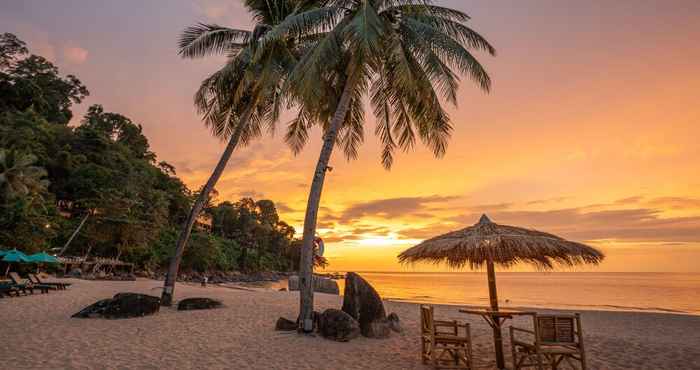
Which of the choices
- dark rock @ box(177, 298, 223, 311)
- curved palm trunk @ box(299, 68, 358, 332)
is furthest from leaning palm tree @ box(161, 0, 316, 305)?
curved palm trunk @ box(299, 68, 358, 332)

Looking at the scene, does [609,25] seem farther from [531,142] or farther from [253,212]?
[253,212]

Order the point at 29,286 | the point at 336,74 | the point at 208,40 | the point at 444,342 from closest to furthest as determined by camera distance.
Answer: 1. the point at 444,342
2. the point at 336,74
3. the point at 208,40
4. the point at 29,286

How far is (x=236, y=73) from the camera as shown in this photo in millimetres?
12117

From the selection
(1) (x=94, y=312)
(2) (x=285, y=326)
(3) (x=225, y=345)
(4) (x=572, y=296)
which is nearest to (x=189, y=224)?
(1) (x=94, y=312)

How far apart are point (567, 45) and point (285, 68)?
1040cm

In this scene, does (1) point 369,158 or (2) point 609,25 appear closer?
(2) point 609,25

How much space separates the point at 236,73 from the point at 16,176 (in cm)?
2180

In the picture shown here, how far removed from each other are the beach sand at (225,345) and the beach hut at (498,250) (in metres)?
1.60

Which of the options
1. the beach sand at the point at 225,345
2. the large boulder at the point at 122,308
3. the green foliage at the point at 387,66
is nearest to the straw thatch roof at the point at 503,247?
the beach sand at the point at 225,345

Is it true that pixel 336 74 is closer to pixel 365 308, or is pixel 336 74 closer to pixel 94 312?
pixel 365 308

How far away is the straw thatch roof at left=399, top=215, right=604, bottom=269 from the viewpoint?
19.1 ft

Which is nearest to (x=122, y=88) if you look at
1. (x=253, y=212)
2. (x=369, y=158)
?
(x=369, y=158)

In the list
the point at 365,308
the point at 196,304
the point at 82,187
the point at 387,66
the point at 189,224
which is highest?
the point at 82,187

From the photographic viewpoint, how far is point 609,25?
11414mm
